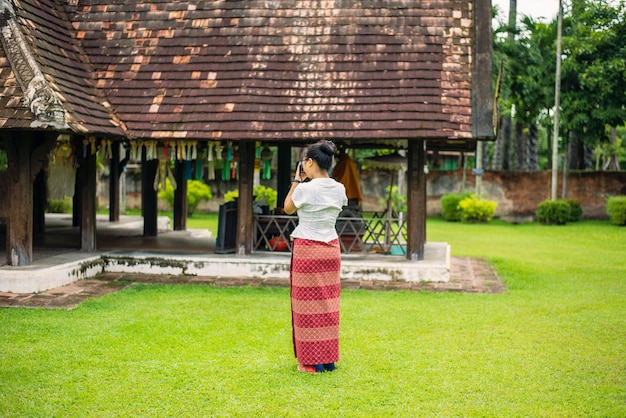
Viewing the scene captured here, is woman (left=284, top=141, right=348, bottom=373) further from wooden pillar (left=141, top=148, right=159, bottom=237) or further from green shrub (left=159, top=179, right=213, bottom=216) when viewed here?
green shrub (left=159, top=179, right=213, bottom=216)

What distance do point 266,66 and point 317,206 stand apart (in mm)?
6435

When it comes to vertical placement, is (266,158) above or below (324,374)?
above

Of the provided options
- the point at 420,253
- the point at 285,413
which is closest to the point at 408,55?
the point at 420,253

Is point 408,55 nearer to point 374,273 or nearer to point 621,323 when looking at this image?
point 374,273

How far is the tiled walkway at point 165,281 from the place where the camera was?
30.6 feet

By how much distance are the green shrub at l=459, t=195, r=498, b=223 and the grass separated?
14.0 metres

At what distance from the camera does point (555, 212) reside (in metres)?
23.4

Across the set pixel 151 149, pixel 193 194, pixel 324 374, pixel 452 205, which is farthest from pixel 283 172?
pixel 452 205

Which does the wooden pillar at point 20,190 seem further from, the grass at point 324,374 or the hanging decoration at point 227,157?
the hanging decoration at point 227,157

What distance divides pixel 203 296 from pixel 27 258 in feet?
8.35

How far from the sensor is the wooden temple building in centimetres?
1095

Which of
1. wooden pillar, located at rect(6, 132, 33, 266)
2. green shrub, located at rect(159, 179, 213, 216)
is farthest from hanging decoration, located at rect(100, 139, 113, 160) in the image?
green shrub, located at rect(159, 179, 213, 216)

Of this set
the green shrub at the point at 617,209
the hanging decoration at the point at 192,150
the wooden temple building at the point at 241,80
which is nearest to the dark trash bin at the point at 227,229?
the wooden temple building at the point at 241,80

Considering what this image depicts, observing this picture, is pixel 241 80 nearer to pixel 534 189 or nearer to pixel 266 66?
pixel 266 66
